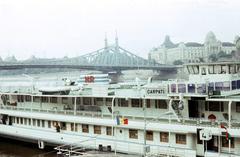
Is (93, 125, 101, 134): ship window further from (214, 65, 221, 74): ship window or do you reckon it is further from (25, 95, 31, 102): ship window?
(25, 95, 31, 102): ship window

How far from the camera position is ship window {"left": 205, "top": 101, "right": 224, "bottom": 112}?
1585 cm

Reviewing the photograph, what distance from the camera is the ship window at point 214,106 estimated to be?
624 inches

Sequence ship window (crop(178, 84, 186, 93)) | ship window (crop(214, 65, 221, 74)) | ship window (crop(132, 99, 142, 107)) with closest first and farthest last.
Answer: ship window (crop(178, 84, 186, 93)) → ship window (crop(214, 65, 221, 74)) → ship window (crop(132, 99, 142, 107))

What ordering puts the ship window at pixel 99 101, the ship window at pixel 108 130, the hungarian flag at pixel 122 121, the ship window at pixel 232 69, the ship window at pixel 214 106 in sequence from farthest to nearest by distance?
the ship window at pixel 99 101 → the ship window at pixel 108 130 → the hungarian flag at pixel 122 121 → the ship window at pixel 232 69 → the ship window at pixel 214 106

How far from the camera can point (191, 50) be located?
90.8 meters

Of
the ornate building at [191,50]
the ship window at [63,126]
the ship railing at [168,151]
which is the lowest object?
the ship railing at [168,151]

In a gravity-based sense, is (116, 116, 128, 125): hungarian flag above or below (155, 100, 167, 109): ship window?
below

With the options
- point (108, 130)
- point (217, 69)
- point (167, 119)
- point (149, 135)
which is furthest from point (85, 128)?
point (217, 69)

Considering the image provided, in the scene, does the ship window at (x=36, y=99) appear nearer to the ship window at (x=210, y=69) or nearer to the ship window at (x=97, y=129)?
the ship window at (x=97, y=129)

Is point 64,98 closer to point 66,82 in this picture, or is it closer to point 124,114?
point 66,82

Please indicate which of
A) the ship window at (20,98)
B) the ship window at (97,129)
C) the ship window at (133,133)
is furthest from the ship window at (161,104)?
the ship window at (20,98)

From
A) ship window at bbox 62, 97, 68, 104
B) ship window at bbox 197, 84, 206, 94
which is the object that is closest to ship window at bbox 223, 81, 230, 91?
ship window at bbox 197, 84, 206, 94

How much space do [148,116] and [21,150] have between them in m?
10.1

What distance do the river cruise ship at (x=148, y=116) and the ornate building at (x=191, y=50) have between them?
57527 mm
